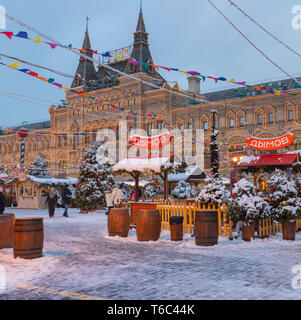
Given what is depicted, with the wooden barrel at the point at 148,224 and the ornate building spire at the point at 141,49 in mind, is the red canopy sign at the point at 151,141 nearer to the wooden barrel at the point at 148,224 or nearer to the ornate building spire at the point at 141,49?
the wooden barrel at the point at 148,224

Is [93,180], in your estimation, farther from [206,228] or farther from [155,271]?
[155,271]

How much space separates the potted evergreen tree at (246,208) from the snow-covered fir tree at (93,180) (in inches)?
636

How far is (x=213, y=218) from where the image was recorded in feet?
32.9

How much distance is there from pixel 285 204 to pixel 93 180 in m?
17.5

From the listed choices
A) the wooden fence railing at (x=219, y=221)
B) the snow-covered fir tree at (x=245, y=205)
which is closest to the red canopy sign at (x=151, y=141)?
the wooden fence railing at (x=219, y=221)

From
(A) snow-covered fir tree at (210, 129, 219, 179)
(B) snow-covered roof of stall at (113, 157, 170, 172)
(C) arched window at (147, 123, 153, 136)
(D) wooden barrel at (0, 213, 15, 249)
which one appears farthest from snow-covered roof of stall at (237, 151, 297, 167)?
(C) arched window at (147, 123, 153, 136)

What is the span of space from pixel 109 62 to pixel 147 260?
46.4 m

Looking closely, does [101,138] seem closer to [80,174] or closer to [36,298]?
[80,174]

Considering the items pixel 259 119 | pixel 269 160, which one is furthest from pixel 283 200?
pixel 259 119

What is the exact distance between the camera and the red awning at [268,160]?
14820 mm

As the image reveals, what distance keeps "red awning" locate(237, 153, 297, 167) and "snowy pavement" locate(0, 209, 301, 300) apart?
482 cm

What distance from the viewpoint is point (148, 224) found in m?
10.9
